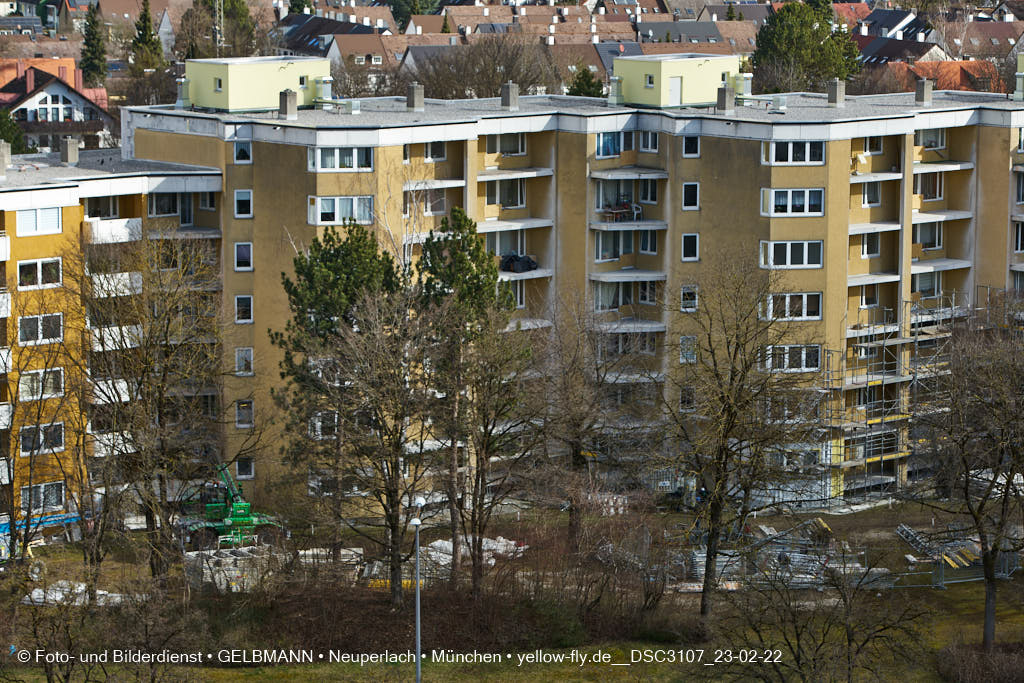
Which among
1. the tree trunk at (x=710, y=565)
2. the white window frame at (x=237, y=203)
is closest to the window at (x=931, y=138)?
the tree trunk at (x=710, y=565)

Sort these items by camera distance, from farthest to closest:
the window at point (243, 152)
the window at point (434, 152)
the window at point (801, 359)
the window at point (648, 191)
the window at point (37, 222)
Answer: the window at point (648, 191)
the window at point (801, 359)
the window at point (434, 152)
the window at point (243, 152)
the window at point (37, 222)

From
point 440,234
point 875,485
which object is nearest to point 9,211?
point 440,234

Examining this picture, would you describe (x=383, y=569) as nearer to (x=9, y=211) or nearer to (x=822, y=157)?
(x=9, y=211)

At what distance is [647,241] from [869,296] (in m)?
8.45

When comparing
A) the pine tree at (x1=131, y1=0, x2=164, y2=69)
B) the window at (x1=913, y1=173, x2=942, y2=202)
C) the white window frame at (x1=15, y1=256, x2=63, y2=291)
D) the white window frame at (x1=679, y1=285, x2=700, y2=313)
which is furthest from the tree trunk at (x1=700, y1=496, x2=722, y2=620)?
the pine tree at (x1=131, y1=0, x2=164, y2=69)

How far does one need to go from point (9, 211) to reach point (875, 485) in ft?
106

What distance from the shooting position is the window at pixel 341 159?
65062mm

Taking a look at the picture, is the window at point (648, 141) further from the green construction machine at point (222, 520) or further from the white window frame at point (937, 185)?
the green construction machine at point (222, 520)

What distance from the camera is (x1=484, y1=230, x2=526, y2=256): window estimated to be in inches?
2751

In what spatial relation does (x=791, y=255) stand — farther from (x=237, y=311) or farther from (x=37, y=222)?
(x=37, y=222)

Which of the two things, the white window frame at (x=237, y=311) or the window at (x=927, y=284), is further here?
the window at (x=927, y=284)

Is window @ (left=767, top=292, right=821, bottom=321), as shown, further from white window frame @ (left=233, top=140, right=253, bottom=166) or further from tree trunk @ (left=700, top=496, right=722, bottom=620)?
white window frame @ (left=233, top=140, right=253, bottom=166)

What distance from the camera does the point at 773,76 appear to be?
414ft

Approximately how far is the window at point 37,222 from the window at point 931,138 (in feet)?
104
